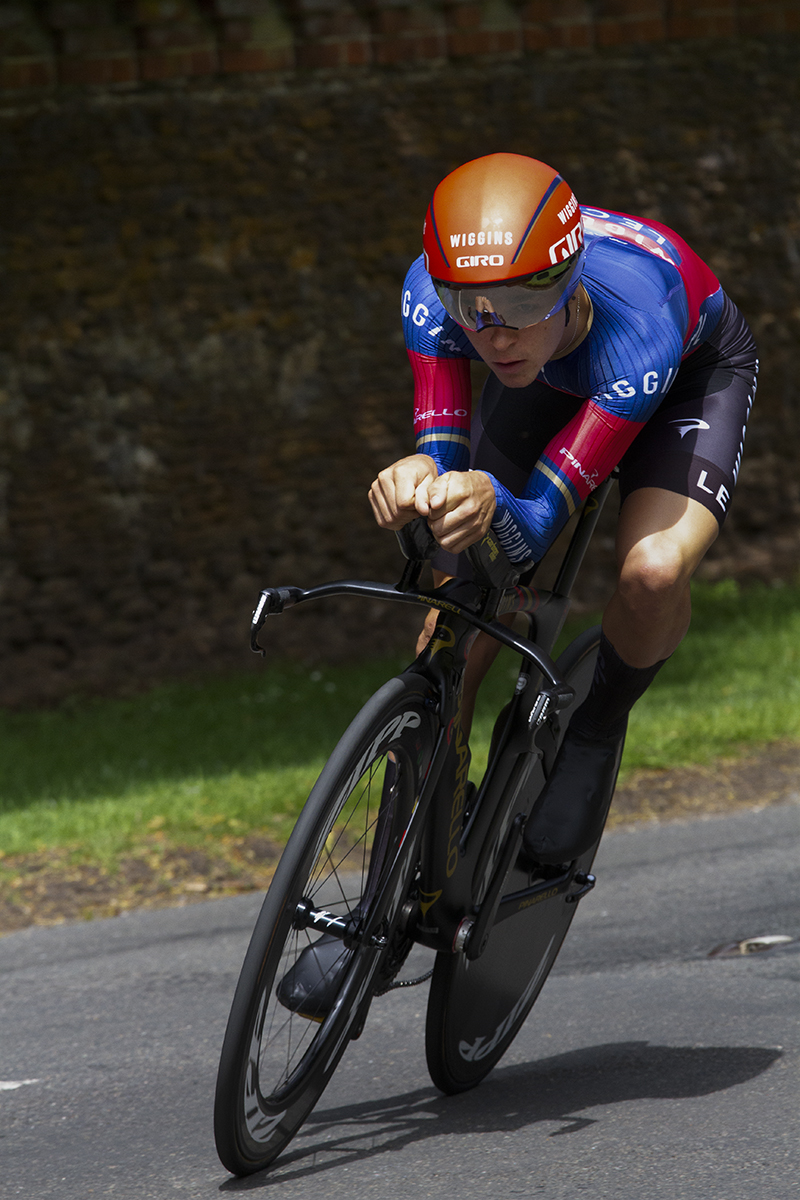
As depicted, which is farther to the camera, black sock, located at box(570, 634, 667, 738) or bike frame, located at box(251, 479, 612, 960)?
black sock, located at box(570, 634, 667, 738)

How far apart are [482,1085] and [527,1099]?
17cm

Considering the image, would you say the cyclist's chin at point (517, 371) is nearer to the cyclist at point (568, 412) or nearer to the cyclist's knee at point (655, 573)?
the cyclist at point (568, 412)

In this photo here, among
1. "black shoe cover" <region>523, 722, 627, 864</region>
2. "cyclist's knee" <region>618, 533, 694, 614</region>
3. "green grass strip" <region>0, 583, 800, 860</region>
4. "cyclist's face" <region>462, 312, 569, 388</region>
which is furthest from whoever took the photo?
"green grass strip" <region>0, 583, 800, 860</region>

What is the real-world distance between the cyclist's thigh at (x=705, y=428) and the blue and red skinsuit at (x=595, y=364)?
10cm

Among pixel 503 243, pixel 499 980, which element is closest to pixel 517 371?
pixel 503 243

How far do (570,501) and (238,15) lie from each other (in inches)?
316

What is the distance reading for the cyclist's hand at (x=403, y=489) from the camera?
8.77ft

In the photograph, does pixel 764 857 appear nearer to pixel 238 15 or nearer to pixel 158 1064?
pixel 158 1064

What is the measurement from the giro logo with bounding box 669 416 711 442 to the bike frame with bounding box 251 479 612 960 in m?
0.21

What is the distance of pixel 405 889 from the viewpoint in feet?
9.91

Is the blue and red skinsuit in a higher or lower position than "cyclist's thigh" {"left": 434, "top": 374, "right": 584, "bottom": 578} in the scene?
higher

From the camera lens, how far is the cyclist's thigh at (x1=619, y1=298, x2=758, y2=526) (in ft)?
10.2

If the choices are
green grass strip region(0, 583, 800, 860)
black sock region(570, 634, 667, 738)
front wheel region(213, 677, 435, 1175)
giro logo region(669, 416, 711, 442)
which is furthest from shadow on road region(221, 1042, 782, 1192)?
green grass strip region(0, 583, 800, 860)

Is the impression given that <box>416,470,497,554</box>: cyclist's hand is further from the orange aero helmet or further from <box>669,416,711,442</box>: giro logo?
<box>669,416,711,442</box>: giro logo
